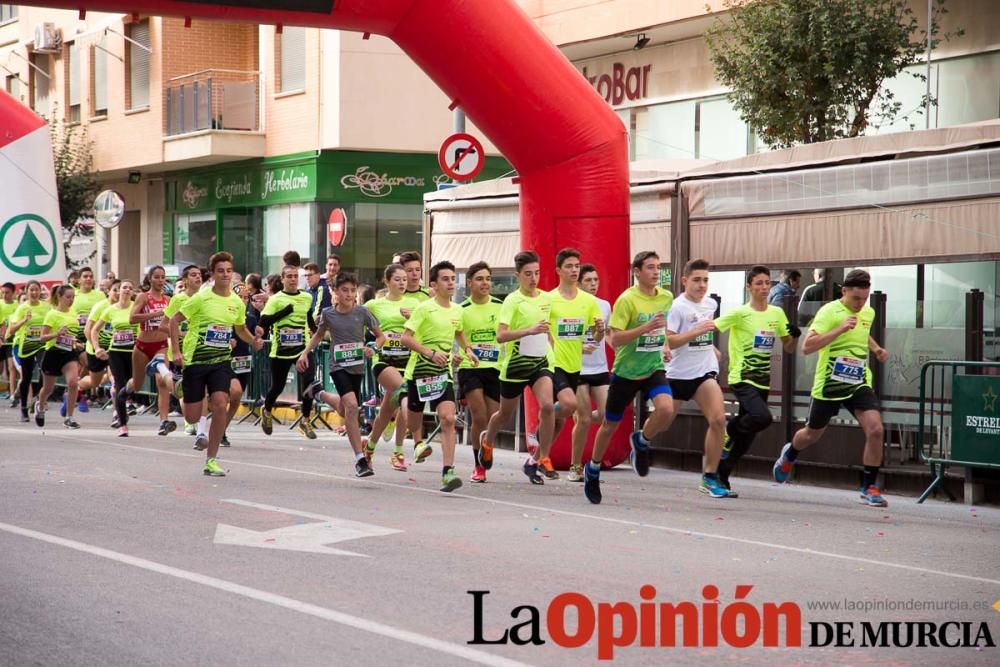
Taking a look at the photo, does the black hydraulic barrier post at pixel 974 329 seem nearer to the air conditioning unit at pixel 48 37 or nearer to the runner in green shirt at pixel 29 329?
the runner in green shirt at pixel 29 329

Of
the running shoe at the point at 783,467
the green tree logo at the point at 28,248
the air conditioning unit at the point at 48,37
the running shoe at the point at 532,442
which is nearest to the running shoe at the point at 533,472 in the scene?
the running shoe at the point at 532,442

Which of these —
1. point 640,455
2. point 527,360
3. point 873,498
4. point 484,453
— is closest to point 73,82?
point 484,453

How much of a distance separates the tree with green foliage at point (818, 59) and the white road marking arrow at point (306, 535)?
11407 mm

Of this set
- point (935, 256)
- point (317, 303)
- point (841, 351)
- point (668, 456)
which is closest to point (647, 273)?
point (841, 351)

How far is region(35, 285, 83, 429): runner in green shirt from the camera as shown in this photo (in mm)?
20766

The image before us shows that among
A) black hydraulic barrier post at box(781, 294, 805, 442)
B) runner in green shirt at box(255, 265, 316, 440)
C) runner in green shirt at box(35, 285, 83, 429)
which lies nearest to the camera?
black hydraulic barrier post at box(781, 294, 805, 442)

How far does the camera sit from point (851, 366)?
515 inches

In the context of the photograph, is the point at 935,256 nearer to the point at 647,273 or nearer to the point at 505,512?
the point at 647,273

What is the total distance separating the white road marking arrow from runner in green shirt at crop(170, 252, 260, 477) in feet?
10.9

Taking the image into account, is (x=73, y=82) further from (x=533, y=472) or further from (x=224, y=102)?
(x=533, y=472)

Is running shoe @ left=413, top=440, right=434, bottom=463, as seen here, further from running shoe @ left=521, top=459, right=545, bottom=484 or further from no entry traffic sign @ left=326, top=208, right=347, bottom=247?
no entry traffic sign @ left=326, top=208, right=347, bottom=247

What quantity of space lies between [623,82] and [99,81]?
17055 millimetres

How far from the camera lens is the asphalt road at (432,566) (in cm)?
686
